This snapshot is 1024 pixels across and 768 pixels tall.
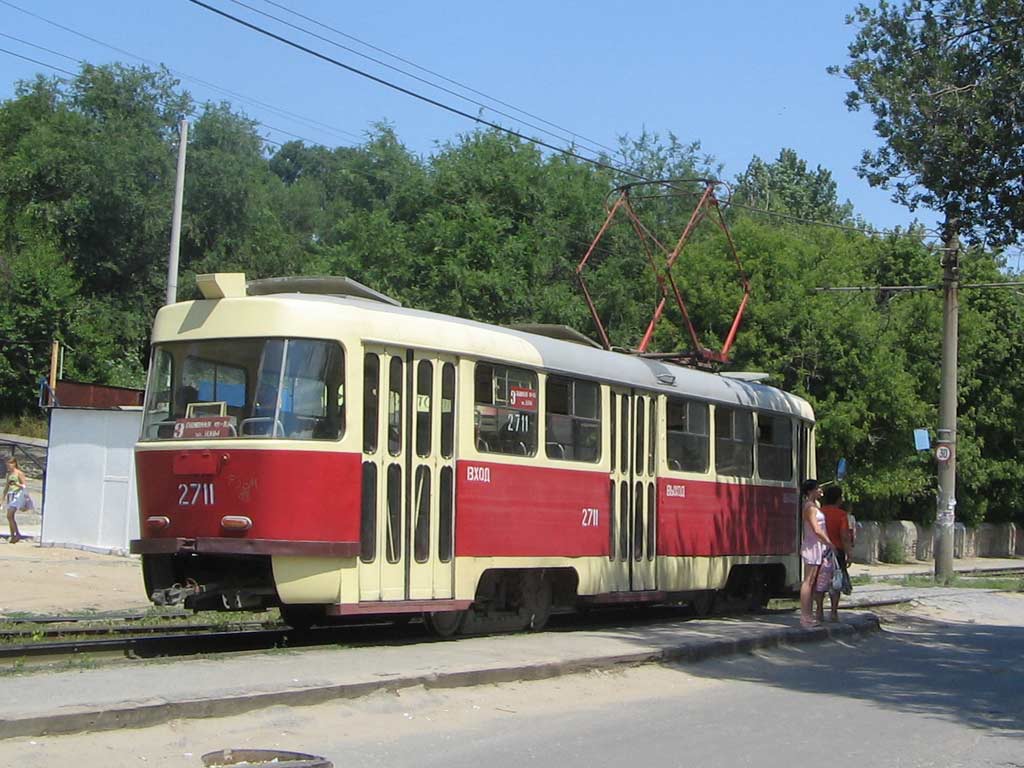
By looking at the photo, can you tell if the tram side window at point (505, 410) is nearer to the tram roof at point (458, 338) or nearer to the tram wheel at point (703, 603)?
the tram roof at point (458, 338)

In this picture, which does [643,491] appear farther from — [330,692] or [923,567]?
[923,567]

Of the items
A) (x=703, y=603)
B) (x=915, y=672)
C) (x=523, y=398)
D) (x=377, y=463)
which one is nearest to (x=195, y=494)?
Answer: (x=377, y=463)

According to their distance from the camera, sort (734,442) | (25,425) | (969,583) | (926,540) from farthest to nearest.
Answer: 1. (25,425)
2. (926,540)
3. (969,583)
4. (734,442)

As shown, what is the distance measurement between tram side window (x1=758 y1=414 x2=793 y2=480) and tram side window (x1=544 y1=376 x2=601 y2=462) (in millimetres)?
4796

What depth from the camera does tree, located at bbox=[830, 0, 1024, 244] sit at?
15.8 metres

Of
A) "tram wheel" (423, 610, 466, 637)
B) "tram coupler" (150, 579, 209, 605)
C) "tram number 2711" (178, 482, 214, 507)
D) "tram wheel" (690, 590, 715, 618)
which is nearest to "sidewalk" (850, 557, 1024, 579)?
"tram wheel" (690, 590, 715, 618)

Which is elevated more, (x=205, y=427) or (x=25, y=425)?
(x=25, y=425)

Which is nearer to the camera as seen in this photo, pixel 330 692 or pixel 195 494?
pixel 330 692

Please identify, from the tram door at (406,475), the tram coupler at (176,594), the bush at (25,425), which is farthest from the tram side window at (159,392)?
the bush at (25,425)

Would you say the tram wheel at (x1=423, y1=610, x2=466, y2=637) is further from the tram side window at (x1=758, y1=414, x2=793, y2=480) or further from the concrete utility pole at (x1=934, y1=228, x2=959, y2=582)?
the concrete utility pole at (x1=934, y1=228, x2=959, y2=582)

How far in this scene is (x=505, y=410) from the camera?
13.8m

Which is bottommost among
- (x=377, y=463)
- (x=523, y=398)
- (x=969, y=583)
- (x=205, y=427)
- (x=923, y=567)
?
(x=969, y=583)

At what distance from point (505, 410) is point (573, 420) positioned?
1.34 metres

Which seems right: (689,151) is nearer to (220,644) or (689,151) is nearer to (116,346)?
(116,346)
